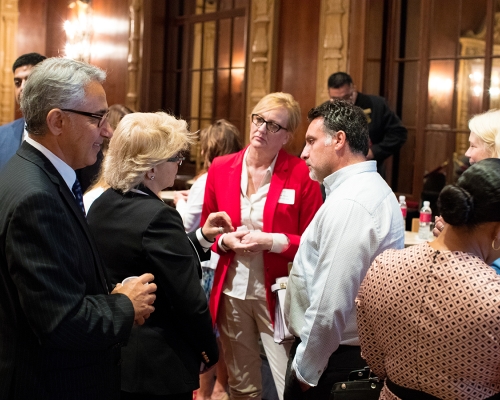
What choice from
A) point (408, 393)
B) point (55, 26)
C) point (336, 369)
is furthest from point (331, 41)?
point (55, 26)

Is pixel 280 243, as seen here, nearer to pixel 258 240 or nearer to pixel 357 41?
pixel 258 240

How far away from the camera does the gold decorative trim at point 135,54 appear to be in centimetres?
812

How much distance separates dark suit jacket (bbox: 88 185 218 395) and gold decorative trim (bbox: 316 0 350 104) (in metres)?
4.05

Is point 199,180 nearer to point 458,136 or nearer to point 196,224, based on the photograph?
point 196,224

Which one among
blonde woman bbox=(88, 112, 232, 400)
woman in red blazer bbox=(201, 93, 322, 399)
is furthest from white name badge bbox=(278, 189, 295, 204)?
blonde woman bbox=(88, 112, 232, 400)

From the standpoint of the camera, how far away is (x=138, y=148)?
2209 mm

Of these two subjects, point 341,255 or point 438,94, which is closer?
point 341,255

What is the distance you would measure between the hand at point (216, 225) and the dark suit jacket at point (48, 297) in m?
1.19

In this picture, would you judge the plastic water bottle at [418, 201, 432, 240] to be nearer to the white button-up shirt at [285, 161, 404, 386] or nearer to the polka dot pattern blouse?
the white button-up shirt at [285, 161, 404, 386]

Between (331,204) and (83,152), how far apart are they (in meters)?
0.86

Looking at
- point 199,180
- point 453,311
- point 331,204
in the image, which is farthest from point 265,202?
point 453,311

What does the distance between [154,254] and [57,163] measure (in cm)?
49

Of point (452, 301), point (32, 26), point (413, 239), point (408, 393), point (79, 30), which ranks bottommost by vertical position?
point (408, 393)

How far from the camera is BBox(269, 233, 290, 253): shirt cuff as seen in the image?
2.95m
